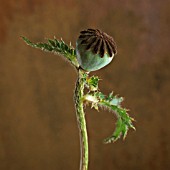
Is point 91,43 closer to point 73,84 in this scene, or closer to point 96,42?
point 96,42

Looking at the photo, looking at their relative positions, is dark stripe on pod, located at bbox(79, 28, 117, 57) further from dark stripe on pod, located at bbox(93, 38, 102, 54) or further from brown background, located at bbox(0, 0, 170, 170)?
brown background, located at bbox(0, 0, 170, 170)

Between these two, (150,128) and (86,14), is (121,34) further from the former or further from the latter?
(150,128)

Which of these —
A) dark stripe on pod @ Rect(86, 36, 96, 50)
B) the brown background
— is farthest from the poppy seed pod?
the brown background

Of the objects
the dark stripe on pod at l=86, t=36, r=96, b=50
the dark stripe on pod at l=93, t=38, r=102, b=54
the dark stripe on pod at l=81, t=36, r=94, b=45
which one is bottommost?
the dark stripe on pod at l=93, t=38, r=102, b=54

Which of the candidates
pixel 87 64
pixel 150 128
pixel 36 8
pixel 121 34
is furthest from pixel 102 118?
pixel 87 64

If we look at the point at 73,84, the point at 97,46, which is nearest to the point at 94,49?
the point at 97,46

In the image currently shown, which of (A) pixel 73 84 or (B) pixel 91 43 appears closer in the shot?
(B) pixel 91 43

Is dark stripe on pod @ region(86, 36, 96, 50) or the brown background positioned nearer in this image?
dark stripe on pod @ region(86, 36, 96, 50)
